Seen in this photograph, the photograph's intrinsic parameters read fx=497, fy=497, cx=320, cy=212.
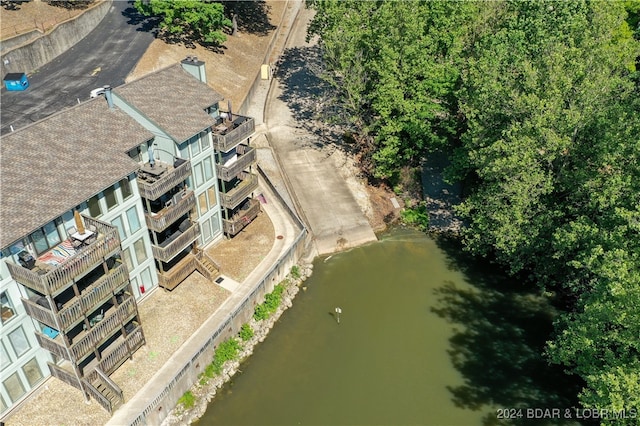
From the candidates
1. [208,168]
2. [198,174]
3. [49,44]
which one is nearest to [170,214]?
[198,174]

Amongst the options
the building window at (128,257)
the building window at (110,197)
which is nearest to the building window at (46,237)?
the building window at (110,197)

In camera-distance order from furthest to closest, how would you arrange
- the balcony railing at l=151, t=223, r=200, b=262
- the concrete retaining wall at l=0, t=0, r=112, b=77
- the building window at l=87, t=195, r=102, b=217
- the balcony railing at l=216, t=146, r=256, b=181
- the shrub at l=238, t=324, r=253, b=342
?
the concrete retaining wall at l=0, t=0, r=112, b=77
the balcony railing at l=216, t=146, r=256, b=181
the shrub at l=238, t=324, r=253, b=342
the balcony railing at l=151, t=223, r=200, b=262
the building window at l=87, t=195, r=102, b=217

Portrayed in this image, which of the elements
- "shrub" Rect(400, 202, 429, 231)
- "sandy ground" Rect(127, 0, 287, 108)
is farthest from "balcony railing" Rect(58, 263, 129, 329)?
"sandy ground" Rect(127, 0, 287, 108)

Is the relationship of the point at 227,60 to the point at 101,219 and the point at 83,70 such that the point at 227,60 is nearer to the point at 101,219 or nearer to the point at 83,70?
the point at 83,70

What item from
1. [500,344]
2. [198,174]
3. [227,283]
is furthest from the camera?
[227,283]

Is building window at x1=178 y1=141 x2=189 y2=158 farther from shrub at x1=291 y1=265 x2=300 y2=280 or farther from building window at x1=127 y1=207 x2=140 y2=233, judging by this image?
shrub at x1=291 y1=265 x2=300 y2=280

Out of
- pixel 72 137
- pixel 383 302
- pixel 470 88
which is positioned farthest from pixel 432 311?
pixel 72 137

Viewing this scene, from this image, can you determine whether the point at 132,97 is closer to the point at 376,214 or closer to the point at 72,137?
the point at 72,137
